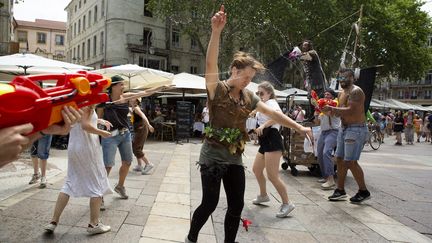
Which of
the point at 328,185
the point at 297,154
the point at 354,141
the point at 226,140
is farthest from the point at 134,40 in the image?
the point at 226,140

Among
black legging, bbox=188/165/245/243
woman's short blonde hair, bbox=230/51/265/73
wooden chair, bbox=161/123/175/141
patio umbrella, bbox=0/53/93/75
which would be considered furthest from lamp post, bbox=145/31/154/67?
black legging, bbox=188/165/245/243

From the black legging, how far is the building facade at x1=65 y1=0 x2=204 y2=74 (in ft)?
104

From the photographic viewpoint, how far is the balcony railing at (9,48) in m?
29.0

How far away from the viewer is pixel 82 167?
3.89m

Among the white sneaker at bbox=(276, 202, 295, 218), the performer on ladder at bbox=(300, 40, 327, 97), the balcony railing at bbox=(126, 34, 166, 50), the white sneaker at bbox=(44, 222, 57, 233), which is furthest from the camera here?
the balcony railing at bbox=(126, 34, 166, 50)

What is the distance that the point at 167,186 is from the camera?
21.4 feet

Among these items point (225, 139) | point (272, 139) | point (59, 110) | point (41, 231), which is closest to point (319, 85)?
point (272, 139)

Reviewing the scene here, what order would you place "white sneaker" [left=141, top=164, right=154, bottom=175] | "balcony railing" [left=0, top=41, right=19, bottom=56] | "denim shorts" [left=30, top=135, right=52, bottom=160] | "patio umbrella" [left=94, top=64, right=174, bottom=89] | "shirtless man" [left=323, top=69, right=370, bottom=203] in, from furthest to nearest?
Answer: "balcony railing" [left=0, top=41, right=19, bottom=56]
"patio umbrella" [left=94, top=64, right=174, bottom=89]
"white sneaker" [left=141, top=164, right=154, bottom=175]
"denim shorts" [left=30, top=135, right=52, bottom=160]
"shirtless man" [left=323, top=69, right=370, bottom=203]

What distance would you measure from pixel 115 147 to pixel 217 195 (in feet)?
7.71

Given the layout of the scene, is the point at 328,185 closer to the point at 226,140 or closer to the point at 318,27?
the point at 226,140

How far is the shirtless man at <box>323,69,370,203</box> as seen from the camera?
223 inches

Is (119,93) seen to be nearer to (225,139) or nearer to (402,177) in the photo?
(225,139)

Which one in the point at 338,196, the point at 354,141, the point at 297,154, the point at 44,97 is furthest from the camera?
the point at 297,154

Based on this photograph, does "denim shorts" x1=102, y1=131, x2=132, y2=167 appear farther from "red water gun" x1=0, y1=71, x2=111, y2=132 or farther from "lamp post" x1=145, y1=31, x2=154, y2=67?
"lamp post" x1=145, y1=31, x2=154, y2=67
